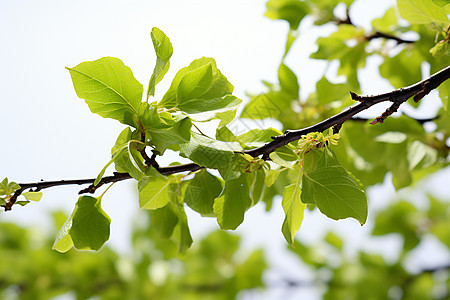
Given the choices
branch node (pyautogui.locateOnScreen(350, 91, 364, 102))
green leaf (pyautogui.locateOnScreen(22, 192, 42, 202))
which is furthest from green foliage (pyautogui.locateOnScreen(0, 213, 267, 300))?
Answer: branch node (pyautogui.locateOnScreen(350, 91, 364, 102))

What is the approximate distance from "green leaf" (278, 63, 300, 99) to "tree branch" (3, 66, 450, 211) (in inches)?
8.6

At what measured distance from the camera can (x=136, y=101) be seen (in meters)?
0.28

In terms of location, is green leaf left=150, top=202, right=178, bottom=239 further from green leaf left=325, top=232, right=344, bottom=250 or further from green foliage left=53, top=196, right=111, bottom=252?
green leaf left=325, top=232, right=344, bottom=250

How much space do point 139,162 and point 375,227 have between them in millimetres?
691

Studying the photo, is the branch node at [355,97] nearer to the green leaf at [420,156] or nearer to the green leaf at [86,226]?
the green leaf at [86,226]

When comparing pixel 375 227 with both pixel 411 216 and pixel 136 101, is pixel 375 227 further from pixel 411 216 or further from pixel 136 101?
pixel 136 101

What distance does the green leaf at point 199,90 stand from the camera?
0.28 m

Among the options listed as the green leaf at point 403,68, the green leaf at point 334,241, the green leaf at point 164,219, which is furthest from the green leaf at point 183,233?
the green leaf at point 334,241

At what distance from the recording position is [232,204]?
306 mm

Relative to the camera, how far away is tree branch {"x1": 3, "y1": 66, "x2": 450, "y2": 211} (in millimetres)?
247

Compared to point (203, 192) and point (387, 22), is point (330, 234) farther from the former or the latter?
point (203, 192)

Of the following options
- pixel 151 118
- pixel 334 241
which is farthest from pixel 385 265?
pixel 151 118

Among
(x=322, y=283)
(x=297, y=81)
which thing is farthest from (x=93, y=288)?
(x=297, y=81)

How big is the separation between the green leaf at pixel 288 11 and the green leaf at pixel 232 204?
298 millimetres
